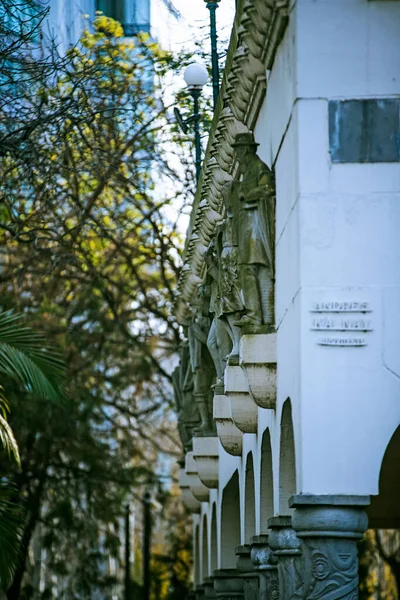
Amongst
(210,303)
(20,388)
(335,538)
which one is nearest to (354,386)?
(335,538)

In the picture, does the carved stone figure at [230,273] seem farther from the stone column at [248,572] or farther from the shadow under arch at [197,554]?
the shadow under arch at [197,554]

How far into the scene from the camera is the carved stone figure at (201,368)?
Result: 76.7ft

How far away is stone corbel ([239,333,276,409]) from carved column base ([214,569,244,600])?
906 centimetres

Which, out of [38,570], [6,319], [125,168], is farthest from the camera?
[38,570]

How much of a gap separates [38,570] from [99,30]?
48.6 ft

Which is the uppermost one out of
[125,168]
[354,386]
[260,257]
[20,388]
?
[125,168]

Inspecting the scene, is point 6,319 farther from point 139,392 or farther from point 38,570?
point 38,570

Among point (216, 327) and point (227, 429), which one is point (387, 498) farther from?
point (216, 327)

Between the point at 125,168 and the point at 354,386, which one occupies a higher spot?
the point at 125,168

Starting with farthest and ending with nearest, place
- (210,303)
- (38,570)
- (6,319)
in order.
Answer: (38,570), (210,303), (6,319)

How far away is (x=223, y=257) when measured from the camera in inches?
640

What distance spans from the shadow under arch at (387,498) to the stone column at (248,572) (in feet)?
5.17

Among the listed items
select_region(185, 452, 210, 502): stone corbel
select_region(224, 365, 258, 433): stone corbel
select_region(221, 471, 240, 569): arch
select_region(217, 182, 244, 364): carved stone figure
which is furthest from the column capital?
select_region(185, 452, 210, 502): stone corbel

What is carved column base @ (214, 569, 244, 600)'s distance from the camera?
2339 cm
